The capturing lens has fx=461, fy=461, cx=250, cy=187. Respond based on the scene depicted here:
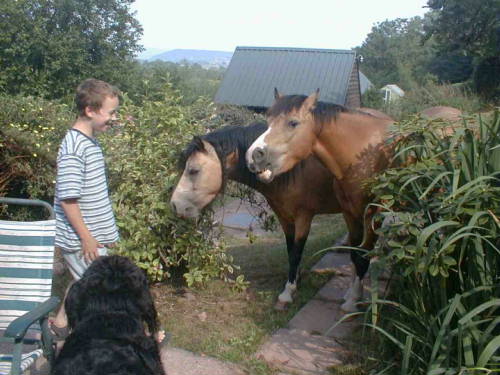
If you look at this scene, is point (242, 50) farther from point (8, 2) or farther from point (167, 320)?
point (167, 320)

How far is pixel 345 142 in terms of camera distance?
3482 mm

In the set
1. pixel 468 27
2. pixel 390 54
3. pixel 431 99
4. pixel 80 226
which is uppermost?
pixel 390 54

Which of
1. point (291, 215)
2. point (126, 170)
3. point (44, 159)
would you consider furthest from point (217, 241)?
point (44, 159)

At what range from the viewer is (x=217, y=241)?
171 inches

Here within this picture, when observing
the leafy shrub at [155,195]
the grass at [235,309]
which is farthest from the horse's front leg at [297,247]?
the leafy shrub at [155,195]

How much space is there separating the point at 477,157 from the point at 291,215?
1.96 meters

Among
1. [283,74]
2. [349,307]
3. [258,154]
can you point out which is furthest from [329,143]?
[283,74]

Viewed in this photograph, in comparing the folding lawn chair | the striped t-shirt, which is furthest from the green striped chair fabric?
the striped t-shirt

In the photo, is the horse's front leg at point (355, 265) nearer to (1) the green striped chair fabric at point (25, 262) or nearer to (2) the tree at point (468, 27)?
Result: (1) the green striped chair fabric at point (25, 262)

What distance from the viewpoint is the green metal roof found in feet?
63.3

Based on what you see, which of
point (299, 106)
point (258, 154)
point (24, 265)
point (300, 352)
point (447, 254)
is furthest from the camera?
point (299, 106)

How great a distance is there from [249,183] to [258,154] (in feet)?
2.48

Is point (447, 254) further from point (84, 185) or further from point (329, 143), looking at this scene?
point (84, 185)

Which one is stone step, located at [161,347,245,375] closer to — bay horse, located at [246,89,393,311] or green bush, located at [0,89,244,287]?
green bush, located at [0,89,244,287]
